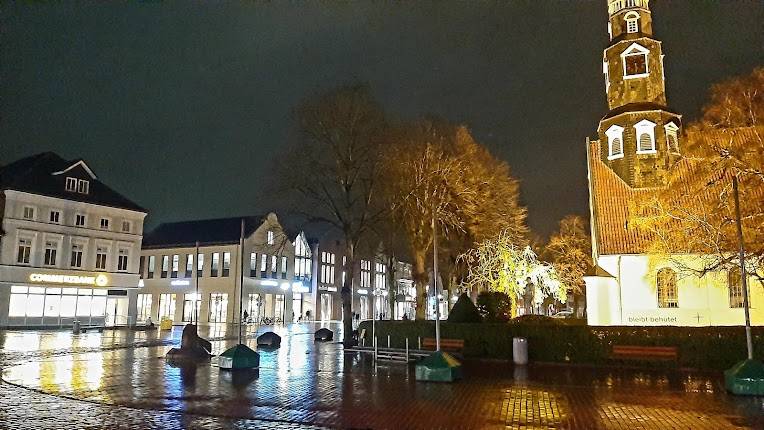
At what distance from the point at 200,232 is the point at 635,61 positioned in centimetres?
4827

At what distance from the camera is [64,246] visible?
47.9 meters

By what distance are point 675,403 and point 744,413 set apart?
1.57 m

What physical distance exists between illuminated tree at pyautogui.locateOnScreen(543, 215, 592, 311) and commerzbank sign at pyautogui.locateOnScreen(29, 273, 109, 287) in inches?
1544

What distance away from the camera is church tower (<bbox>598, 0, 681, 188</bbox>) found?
114ft

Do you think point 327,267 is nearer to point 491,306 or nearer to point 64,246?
point 64,246

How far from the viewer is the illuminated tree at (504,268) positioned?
120 feet

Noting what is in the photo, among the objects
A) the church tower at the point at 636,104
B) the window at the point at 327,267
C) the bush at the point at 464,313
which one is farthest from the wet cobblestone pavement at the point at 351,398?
the window at the point at 327,267

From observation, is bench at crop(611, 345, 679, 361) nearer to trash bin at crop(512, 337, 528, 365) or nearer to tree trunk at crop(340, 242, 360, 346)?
trash bin at crop(512, 337, 528, 365)

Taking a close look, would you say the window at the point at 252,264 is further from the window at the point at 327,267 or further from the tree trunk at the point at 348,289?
the tree trunk at the point at 348,289

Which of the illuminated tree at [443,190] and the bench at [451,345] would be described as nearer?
the bench at [451,345]

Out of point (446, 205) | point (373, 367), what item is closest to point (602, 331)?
point (373, 367)

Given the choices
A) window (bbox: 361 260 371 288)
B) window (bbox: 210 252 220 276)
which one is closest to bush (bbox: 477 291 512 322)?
window (bbox: 210 252 220 276)

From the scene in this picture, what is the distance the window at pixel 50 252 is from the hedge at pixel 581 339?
32.9m

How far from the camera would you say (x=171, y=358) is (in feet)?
74.5
